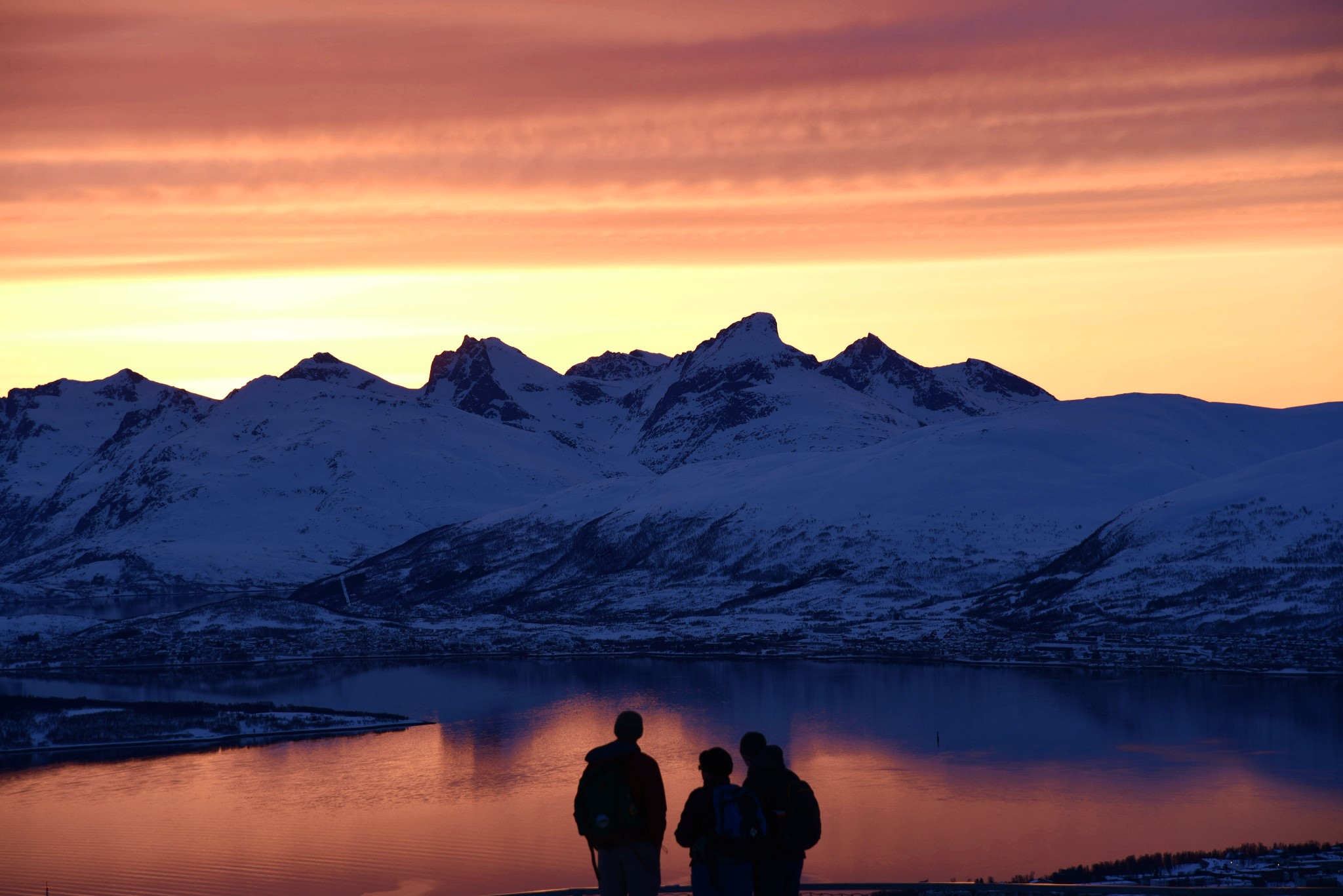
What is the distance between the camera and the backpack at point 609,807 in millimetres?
18812

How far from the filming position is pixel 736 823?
19.3 metres

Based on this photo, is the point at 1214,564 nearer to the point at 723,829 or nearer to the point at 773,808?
the point at 773,808

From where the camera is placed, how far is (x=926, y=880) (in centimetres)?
5206

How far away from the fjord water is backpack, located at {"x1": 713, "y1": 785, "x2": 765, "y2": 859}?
24.3 meters

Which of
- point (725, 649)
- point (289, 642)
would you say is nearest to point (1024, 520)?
point (725, 649)

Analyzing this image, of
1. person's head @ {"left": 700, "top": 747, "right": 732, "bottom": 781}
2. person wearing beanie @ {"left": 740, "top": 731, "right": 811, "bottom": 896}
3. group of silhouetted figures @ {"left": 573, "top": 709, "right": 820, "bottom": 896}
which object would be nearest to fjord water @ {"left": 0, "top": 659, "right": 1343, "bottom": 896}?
person wearing beanie @ {"left": 740, "top": 731, "right": 811, "bottom": 896}

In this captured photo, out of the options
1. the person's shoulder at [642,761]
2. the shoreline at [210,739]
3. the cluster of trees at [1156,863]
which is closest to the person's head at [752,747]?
the person's shoulder at [642,761]

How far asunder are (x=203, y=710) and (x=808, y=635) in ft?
230

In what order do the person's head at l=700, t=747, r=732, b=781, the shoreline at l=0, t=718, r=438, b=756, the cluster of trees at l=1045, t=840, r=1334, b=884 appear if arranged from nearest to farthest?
the person's head at l=700, t=747, r=732, b=781
the cluster of trees at l=1045, t=840, r=1334, b=884
the shoreline at l=0, t=718, r=438, b=756

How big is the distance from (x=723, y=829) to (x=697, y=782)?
171 feet

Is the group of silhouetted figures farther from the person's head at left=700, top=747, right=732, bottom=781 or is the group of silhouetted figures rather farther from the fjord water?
the fjord water

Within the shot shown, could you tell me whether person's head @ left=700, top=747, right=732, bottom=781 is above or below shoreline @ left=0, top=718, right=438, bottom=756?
above

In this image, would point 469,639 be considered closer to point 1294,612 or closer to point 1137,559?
point 1137,559

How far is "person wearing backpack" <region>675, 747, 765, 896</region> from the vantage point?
1931 centimetres
